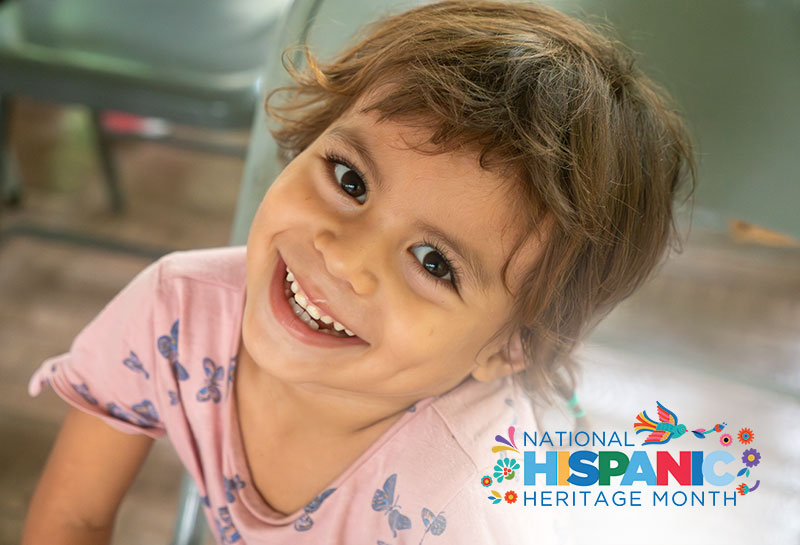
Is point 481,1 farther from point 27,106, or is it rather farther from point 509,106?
point 27,106

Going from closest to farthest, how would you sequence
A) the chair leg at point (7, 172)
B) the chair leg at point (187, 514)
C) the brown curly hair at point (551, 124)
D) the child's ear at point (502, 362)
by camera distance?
the brown curly hair at point (551, 124) → the child's ear at point (502, 362) → the chair leg at point (187, 514) → the chair leg at point (7, 172)

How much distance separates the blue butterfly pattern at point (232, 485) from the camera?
665 mm

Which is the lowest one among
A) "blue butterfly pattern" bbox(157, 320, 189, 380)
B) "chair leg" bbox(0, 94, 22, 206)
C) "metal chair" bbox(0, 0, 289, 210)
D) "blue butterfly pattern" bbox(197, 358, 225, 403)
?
"blue butterfly pattern" bbox(197, 358, 225, 403)

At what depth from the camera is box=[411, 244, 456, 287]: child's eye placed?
540 mm

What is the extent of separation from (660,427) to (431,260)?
28cm

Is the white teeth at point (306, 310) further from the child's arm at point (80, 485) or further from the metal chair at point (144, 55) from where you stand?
the metal chair at point (144, 55)

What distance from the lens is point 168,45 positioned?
119 centimetres

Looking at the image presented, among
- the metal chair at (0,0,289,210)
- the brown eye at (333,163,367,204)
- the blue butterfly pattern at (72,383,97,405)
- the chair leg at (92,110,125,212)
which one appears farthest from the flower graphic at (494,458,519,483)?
the chair leg at (92,110,125,212)

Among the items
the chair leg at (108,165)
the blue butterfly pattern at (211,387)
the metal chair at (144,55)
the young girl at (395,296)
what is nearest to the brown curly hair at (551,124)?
the young girl at (395,296)

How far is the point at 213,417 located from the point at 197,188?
3.82ft

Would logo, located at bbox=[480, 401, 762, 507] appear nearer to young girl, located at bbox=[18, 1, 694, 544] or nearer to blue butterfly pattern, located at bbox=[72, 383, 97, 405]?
young girl, located at bbox=[18, 1, 694, 544]

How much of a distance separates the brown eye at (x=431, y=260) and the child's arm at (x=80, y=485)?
312 mm

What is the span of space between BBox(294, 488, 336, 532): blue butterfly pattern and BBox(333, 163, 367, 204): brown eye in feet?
0.74

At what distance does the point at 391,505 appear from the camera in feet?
2.02
